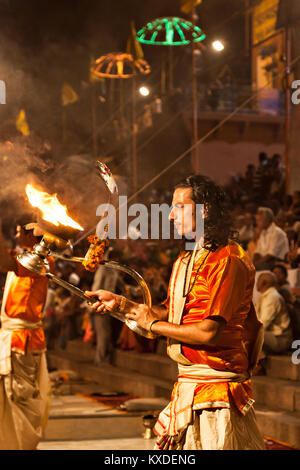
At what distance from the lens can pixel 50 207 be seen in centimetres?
332

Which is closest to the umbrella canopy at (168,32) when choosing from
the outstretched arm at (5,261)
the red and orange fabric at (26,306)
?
the red and orange fabric at (26,306)

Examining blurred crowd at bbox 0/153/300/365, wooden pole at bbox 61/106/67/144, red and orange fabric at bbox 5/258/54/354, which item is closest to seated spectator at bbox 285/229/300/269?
blurred crowd at bbox 0/153/300/365

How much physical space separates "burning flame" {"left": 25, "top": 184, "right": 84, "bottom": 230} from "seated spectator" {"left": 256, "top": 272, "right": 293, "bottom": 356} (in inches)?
167

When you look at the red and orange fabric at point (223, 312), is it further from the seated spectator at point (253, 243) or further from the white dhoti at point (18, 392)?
the seated spectator at point (253, 243)

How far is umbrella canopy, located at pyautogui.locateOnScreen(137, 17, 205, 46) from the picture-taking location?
37.7 ft

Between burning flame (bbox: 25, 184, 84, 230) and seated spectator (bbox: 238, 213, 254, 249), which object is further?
seated spectator (bbox: 238, 213, 254, 249)

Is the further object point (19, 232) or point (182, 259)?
point (19, 232)

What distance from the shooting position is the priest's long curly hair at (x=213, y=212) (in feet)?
9.96

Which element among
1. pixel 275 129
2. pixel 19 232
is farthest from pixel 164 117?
pixel 19 232

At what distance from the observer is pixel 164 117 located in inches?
805

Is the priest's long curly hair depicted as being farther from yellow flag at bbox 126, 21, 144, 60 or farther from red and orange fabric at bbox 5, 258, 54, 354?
yellow flag at bbox 126, 21, 144, 60

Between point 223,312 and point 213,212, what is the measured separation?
0.44m

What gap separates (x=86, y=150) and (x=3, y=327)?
12.3 meters
